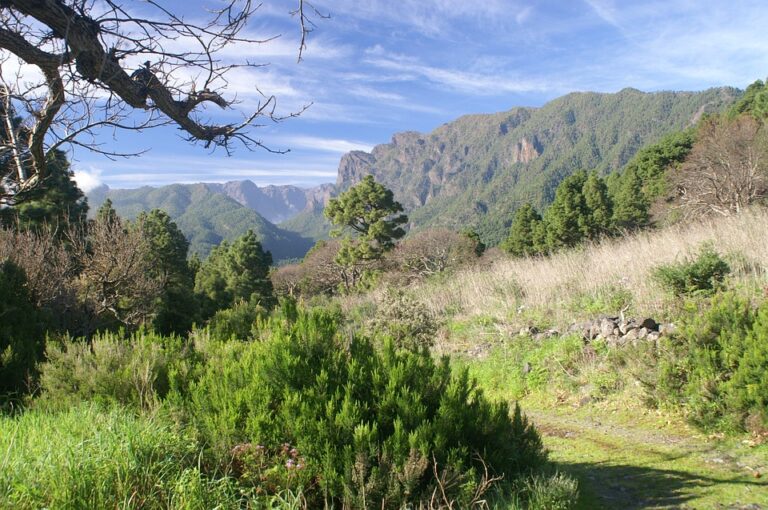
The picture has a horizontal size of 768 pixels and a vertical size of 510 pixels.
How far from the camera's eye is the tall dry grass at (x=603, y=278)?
7269 mm

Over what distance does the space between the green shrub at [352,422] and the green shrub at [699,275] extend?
4570 mm

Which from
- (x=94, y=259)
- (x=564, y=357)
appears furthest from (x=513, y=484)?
(x=94, y=259)

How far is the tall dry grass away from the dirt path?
2.45m

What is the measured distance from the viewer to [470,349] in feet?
28.6

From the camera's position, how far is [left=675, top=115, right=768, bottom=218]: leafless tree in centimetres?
1670

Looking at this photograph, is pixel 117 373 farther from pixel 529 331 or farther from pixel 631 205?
pixel 631 205

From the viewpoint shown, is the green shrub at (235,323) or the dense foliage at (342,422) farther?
the green shrub at (235,323)

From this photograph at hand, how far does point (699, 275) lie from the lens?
6.55 metres

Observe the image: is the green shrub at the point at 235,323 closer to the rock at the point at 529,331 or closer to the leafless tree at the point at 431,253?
the rock at the point at 529,331

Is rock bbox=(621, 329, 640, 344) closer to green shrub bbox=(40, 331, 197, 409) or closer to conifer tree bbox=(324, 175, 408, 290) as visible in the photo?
green shrub bbox=(40, 331, 197, 409)

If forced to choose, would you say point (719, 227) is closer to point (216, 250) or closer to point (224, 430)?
point (224, 430)

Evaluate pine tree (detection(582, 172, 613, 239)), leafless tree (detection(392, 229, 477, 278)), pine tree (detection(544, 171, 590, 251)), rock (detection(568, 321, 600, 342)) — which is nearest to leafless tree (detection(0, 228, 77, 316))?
rock (detection(568, 321, 600, 342))

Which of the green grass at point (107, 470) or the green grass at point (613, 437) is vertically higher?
the green grass at point (107, 470)

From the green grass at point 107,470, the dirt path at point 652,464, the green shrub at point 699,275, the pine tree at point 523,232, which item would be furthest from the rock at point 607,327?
the pine tree at point 523,232
